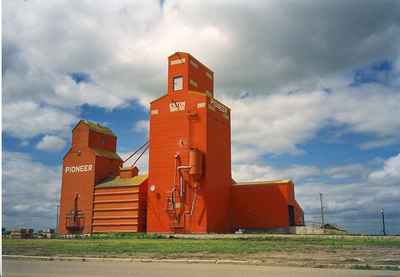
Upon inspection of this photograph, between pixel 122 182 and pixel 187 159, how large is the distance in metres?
10.2

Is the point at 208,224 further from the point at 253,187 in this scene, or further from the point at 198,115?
the point at 198,115

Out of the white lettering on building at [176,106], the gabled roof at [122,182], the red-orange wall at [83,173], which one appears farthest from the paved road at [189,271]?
the red-orange wall at [83,173]

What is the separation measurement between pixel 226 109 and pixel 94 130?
17141 mm

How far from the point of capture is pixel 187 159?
4362 cm

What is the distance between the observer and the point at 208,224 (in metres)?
42.1

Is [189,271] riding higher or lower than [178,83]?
lower

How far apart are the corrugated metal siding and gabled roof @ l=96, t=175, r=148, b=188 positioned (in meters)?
0.40

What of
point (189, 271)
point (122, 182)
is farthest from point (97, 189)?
point (189, 271)

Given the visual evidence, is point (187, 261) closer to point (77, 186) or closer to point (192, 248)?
point (192, 248)

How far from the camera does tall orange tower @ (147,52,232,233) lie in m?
42.8

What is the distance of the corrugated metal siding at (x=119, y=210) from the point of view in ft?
153

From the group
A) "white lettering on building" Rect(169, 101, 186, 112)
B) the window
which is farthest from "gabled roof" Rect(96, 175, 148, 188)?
the window

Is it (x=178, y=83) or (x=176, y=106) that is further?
(x=178, y=83)

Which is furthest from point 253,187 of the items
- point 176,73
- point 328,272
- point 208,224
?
point 328,272
